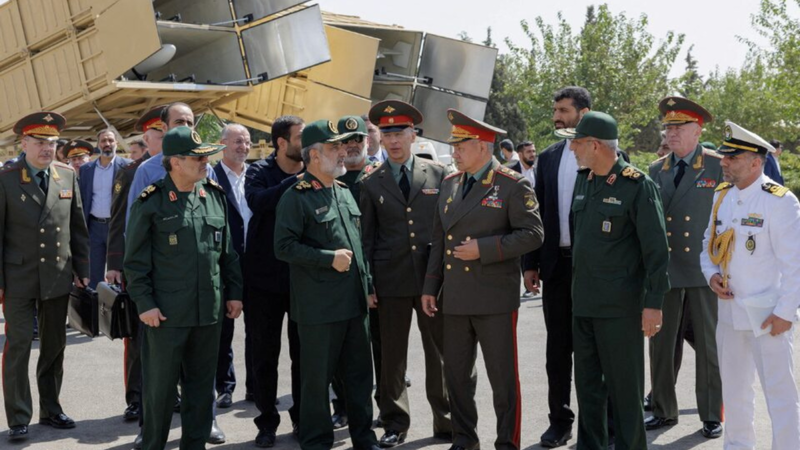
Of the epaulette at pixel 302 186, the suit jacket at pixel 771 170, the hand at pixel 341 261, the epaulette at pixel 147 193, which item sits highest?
the epaulette at pixel 147 193

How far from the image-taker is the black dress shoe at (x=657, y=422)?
20.9 ft

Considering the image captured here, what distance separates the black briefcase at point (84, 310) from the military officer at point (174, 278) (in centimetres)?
107

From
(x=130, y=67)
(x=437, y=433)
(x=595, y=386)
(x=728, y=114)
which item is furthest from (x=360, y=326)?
(x=728, y=114)

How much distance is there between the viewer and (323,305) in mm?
5516

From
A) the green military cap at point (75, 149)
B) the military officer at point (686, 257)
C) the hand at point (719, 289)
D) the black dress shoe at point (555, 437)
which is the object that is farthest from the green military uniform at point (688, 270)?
the green military cap at point (75, 149)

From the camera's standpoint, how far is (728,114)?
178ft

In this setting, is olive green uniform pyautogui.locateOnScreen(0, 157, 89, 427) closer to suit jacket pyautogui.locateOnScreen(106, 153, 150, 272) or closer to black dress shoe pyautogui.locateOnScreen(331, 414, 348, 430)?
suit jacket pyautogui.locateOnScreen(106, 153, 150, 272)

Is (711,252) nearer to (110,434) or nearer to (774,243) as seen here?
(774,243)

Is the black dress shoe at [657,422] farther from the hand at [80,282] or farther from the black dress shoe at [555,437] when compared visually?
the hand at [80,282]

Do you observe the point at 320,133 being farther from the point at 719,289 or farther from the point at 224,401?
the point at 224,401

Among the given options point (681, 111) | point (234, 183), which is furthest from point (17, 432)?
point (681, 111)

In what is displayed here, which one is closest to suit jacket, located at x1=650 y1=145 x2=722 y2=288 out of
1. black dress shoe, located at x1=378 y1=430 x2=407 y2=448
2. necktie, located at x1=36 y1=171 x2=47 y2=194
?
black dress shoe, located at x1=378 y1=430 x2=407 y2=448

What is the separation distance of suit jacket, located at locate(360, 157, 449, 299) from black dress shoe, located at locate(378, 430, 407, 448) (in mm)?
971

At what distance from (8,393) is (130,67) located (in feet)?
26.7
